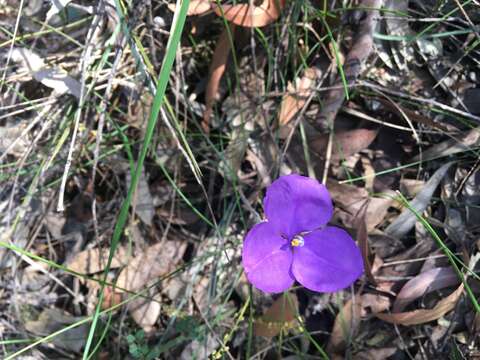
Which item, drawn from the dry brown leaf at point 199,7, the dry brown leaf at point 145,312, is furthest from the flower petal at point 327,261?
the dry brown leaf at point 199,7

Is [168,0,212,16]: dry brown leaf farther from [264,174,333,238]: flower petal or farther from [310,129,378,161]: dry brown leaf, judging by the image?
[264,174,333,238]: flower petal

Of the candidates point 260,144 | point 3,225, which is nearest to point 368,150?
point 260,144

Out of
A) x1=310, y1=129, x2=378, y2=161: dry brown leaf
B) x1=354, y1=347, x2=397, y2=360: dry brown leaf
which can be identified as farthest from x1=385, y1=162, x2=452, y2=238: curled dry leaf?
x1=354, y1=347, x2=397, y2=360: dry brown leaf

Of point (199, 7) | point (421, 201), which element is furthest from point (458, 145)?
point (199, 7)

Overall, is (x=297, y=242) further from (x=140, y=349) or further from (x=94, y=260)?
(x=94, y=260)

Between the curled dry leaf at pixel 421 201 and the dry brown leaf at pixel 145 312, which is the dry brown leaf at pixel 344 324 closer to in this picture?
the curled dry leaf at pixel 421 201

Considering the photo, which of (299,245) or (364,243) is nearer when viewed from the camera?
(299,245)
